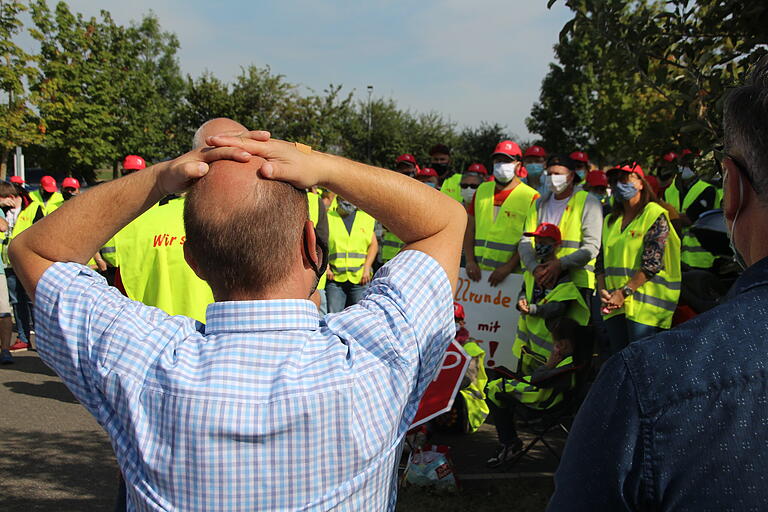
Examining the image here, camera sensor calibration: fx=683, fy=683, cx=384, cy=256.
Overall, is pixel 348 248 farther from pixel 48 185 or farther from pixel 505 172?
pixel 48 185

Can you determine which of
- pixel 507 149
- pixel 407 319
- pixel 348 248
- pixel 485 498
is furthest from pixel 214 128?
pixel 348 248

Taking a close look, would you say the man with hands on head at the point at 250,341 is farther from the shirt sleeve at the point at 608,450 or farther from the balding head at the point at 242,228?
the shirt sleeve at the point at 608,450

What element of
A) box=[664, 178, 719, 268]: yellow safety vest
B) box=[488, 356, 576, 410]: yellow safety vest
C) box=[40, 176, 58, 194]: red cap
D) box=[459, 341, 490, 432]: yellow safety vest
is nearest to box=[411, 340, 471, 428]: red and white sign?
box=[488, 356, 576, 410]: yellow safety vest

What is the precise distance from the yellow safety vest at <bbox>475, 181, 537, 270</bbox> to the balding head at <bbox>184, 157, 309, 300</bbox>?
510 cm

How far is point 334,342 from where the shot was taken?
4.50ft

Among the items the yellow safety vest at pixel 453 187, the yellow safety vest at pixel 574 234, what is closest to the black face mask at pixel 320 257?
the yellow safety vest at pixel 574 234

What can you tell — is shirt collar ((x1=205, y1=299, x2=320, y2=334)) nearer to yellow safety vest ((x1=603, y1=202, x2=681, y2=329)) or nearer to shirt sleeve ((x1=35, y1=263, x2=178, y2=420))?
shirt sleeve ((x1=35, y1=263, x2=178, y2=420))

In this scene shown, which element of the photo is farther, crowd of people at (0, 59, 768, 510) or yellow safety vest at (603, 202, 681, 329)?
yellow safety vest at (603, 202, 681, 329)

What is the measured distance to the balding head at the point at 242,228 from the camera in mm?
1351

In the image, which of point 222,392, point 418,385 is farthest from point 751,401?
point 222,392

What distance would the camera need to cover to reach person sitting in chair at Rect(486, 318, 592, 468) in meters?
4.55

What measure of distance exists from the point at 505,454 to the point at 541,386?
1.97 ft

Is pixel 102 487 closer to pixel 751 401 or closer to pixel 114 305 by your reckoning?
pixel 114 305

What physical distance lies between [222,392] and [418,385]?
43 centimetres
